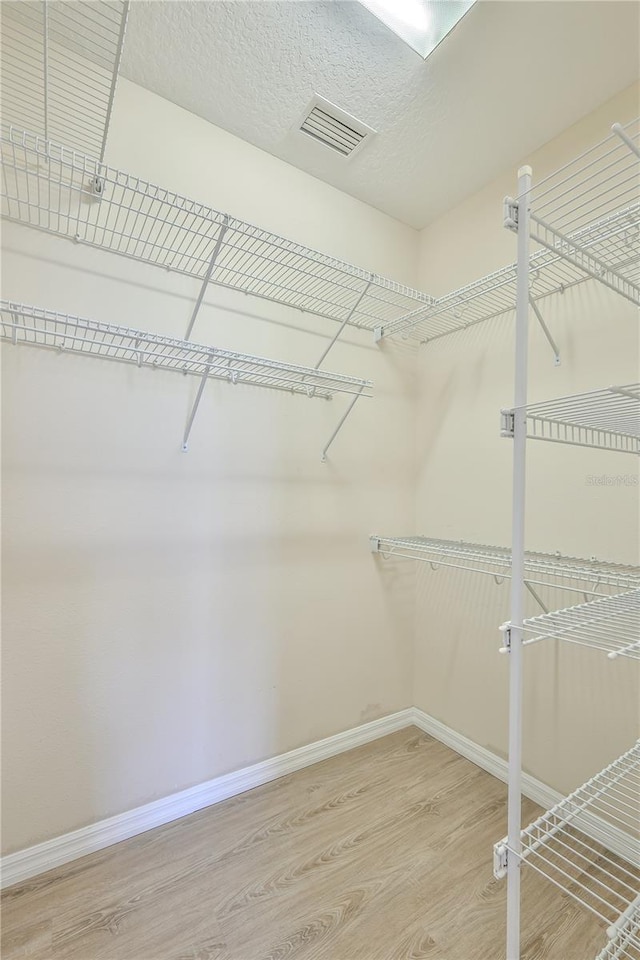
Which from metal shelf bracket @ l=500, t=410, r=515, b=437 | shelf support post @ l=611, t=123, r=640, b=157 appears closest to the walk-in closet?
metal shelf bracket @ l=500, t=410, r=515, b=437

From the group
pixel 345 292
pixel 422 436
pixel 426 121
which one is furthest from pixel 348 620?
pixel 426 121

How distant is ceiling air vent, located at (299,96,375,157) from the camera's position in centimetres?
154

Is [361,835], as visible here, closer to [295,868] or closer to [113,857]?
[295,868]

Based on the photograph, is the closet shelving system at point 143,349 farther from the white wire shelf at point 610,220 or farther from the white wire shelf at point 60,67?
the white wire shelf at point 610,220

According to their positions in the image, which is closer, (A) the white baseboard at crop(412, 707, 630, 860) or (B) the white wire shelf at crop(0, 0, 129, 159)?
(B) the white wire shelf at crop(0, 0, 129, 159)

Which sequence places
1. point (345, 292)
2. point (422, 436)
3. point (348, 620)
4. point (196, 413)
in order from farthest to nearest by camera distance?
1. point (422, 436)
2. point (348, 620)
3. point (345, 292)
4. point (196, 413)

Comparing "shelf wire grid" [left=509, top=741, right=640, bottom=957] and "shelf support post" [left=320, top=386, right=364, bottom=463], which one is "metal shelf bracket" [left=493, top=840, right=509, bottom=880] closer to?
"shelf wire grid" [left=509, top=741, right=640, bottom=957]

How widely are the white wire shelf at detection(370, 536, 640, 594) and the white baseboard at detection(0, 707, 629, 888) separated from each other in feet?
2.20

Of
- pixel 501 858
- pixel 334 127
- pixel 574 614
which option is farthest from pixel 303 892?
pixel 334 127

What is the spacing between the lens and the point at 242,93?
150cm

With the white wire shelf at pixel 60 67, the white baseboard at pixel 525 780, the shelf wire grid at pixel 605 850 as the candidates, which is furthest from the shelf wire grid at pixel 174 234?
the white baseboard at pixel 525 780

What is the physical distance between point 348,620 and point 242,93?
2046 millimetres

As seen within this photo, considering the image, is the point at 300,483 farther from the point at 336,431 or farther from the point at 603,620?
the point at 603,620

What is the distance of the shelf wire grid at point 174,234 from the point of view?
1235mm
